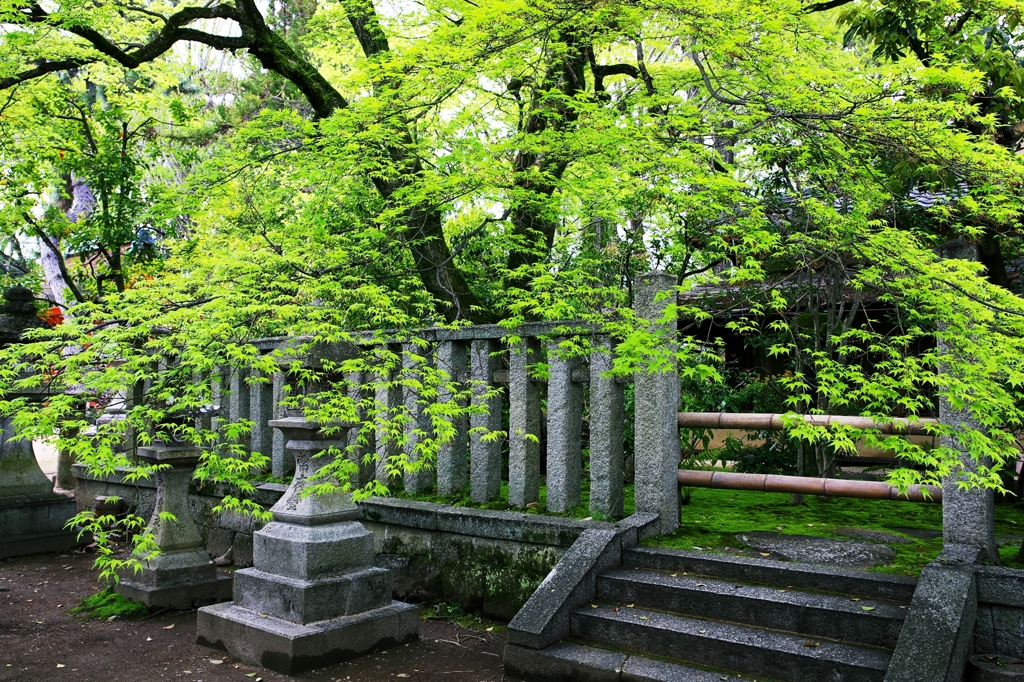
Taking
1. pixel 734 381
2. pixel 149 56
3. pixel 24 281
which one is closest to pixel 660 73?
pixel 734 381

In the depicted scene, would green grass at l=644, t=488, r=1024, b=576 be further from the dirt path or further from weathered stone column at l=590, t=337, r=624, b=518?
the dirt path

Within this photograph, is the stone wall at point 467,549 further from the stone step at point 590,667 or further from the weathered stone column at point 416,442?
the stone step at point 590,667

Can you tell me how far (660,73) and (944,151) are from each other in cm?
452

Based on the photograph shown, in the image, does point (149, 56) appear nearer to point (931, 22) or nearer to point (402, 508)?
point (402, 508)

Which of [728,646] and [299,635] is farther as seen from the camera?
[299,635]

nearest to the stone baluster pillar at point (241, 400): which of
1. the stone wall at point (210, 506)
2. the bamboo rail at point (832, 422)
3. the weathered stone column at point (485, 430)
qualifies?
the stone wall at point (210, 506)

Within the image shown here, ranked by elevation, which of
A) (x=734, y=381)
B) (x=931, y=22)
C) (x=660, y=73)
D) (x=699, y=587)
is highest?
(x=660, y=73)

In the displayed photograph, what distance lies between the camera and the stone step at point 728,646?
3.83 metres

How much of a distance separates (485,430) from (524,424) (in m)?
0.41

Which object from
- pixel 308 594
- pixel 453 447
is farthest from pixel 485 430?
pixel 308 594

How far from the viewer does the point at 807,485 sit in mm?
5027

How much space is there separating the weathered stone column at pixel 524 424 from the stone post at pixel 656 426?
914 millimetres

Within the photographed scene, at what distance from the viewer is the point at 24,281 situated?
12.3m

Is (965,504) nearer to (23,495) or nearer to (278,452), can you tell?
(278,452)
